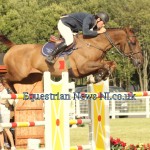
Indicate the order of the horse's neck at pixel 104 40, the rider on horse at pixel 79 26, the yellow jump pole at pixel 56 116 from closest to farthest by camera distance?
the yellow jump pole at pixel 56 116 → the rider on horse at pixel 79 26 → the horse's neck at pixel 104 40

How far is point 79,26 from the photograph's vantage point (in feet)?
38.3

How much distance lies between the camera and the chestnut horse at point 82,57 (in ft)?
37.3

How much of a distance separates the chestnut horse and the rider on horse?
153 millimetres

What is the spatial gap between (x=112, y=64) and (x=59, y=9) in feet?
141

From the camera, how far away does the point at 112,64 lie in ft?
36.6

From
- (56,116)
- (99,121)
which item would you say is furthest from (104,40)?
(56,116)

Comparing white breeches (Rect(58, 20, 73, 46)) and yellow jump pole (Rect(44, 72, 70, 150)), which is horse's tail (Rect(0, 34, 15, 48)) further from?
yellow jump pole (Rect(44, 72, 70, 150))

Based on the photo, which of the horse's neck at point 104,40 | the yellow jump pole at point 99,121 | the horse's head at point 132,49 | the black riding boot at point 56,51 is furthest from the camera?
the horse's head at point 132,49

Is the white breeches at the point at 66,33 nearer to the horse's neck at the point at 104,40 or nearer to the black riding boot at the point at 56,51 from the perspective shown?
the black riding boot at the point at 56,51

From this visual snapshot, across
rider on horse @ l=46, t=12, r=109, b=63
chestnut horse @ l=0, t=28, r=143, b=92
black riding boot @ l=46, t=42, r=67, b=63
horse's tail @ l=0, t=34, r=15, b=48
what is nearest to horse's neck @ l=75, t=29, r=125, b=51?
chestnut horse @ l=0, t=28, r=143, b=92

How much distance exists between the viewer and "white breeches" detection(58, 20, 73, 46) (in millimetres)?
11500

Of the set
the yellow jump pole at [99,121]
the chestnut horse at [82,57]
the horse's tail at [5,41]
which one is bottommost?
the yellow jump pole at [99,121]

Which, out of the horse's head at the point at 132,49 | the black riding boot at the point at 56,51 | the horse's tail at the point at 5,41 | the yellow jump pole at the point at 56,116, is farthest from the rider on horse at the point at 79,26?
the yellow jump pole at the point at 56,116

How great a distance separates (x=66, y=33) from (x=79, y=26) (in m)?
0.30
